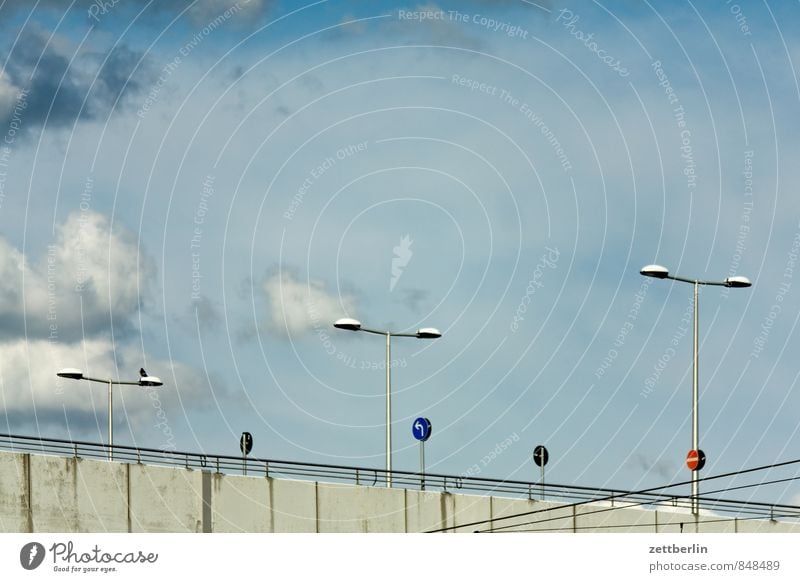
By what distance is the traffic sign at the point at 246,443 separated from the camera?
65625 millimetres

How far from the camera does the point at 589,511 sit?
204 ft

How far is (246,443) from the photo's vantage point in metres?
66.2

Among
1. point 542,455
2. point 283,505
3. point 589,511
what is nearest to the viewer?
point 283,505

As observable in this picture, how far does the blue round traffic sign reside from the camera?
69.8m

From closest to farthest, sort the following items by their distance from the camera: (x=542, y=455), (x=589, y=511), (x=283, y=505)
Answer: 1. (x=283, y=505)
2. (x=589, y=511)
3. (x=542, y=455)
